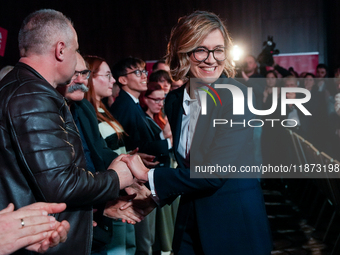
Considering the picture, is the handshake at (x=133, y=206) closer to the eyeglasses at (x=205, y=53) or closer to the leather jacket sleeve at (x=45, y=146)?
the leather jacket sleeve at (x=45, y=146)

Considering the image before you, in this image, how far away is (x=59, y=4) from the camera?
1016 centimetres

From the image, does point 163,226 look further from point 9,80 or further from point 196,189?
point 9,80

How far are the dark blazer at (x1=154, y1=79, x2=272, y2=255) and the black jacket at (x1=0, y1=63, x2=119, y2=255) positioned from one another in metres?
0.43

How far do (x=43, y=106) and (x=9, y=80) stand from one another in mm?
185

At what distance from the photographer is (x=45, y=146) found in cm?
129

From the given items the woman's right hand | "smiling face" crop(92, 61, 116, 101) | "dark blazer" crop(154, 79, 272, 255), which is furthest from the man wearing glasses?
the woman's right hand

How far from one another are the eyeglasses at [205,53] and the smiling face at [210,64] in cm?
1

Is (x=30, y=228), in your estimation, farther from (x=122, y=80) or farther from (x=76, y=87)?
(x=122, y=80)

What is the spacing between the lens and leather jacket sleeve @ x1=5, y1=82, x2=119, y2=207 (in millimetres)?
1281

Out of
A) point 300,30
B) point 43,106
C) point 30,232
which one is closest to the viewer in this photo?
point 30,232

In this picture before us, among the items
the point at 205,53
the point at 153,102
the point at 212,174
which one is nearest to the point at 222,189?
the point at 212,174

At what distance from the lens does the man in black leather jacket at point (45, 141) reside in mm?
1285

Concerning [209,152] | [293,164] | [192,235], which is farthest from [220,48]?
[293,164]

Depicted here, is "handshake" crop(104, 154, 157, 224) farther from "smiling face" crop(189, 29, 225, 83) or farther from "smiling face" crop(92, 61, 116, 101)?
"smiling face" crop(92, 61, 116, 101)
